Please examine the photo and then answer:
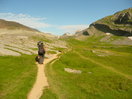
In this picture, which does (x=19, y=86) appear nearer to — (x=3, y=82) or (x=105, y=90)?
(x=3, y=82)

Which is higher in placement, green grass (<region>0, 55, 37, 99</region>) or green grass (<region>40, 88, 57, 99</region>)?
green grass (<region>0, 55, 37, 99</region>)

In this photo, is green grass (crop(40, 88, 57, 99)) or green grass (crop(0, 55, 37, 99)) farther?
green grass (crop(0, 55, 37, 99))

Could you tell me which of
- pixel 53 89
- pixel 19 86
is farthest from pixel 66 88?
pixel 19 86

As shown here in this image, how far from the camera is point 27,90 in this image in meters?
20.3

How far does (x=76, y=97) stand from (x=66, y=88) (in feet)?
11.1

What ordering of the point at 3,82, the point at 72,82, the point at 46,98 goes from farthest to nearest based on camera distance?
the point at 72,82 < the point at 3,82 < the point at 46,98

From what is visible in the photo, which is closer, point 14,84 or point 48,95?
point 48,95

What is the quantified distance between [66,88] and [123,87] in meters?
8.22

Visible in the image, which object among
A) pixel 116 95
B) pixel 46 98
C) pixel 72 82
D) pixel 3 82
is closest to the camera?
pixel 46 98

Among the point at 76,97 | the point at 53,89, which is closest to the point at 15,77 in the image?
the point at 53,89

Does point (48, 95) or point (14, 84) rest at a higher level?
point (14, 84)

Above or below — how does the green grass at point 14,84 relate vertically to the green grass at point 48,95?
above

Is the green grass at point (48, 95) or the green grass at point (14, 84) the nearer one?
the green grass at point (48, 95)

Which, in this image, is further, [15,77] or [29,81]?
[15,77]
